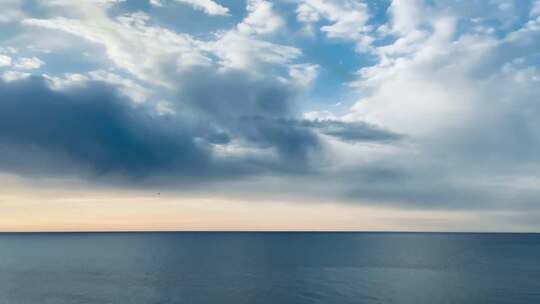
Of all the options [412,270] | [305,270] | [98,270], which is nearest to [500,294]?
[412,270]

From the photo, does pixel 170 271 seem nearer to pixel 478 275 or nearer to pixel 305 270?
pixel 305 270

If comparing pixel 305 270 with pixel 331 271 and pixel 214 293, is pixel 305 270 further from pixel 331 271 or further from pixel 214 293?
pixel 214 293

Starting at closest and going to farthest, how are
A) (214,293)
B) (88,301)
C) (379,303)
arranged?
(379,303)
(88,301)
(214,293)

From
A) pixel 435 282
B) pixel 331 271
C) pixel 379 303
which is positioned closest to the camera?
pixel 379 303

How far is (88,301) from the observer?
68.2m

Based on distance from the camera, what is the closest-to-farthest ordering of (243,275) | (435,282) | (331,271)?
(435,282)
(243,275)
(331,271)

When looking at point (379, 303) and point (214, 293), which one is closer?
point (379, 303)

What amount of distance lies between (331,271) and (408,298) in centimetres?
4080

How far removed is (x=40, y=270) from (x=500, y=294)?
117 m

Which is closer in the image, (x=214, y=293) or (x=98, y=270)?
(x=214, y=293)

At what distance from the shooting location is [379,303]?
64.1 metres

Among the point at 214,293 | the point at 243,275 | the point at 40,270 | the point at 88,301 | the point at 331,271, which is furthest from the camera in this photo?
the point at 40,270

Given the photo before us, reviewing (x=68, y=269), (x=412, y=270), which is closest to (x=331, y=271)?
(x=412, y=270)

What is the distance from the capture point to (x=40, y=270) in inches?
4525
